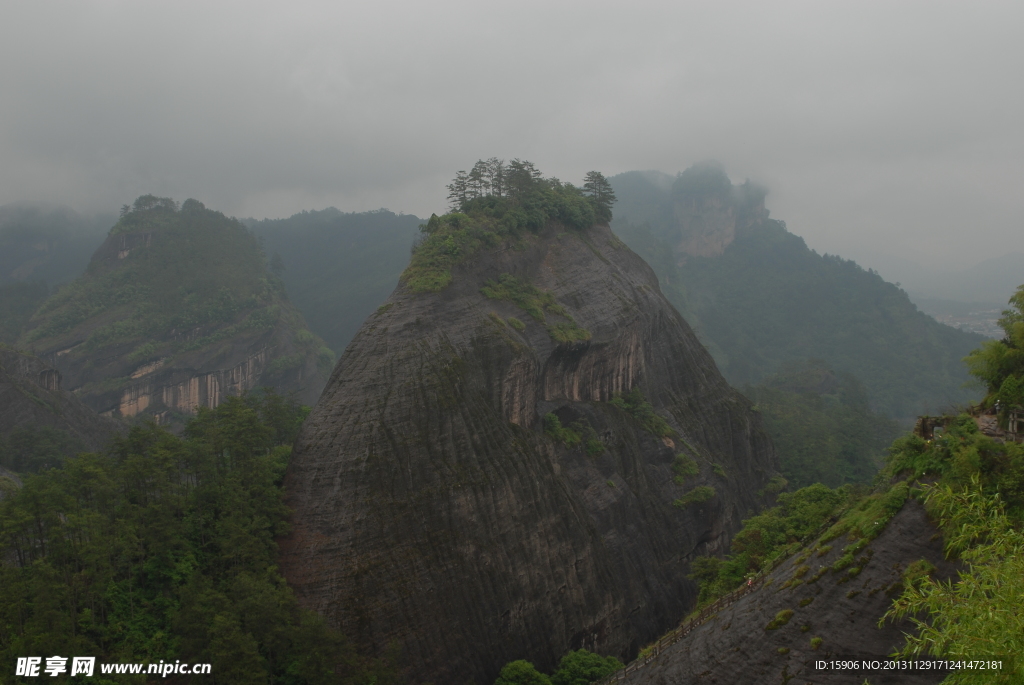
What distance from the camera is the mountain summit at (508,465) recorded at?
78.2ft

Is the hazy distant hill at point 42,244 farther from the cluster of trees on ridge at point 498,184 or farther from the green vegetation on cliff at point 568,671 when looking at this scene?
the green vegetation on cliff at point 568,671

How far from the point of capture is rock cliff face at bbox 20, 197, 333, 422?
7844 cm

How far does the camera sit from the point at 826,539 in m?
18.5

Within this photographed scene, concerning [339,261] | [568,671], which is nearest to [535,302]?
[568,671]

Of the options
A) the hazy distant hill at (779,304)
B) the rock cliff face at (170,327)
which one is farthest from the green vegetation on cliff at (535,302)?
the hazy distant hill at (779,304)

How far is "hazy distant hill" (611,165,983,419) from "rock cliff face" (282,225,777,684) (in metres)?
73.8

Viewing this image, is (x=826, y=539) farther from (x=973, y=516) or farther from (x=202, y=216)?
(x=202, y=216)

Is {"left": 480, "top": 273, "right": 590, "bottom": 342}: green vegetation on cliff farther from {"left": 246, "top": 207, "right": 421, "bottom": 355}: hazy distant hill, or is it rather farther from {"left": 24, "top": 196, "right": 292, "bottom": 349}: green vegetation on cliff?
{"left": 246, "top": 207, "right": 421, "bottom": 355}: hazy distant hill

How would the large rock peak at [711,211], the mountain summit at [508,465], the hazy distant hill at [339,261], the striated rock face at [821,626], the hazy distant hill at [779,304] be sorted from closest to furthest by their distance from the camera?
1. the striated rock face at [821,626]
2. the mountain summit at [508,465]
3. the hazy distant hill at [779,304]
4. the hazy distant hill at [339,261]
5. the large rock peak at [711,211]

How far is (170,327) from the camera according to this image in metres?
83.2

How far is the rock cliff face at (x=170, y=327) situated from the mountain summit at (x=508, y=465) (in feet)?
189

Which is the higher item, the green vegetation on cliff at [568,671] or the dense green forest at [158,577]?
the dense green forest at [158,577]

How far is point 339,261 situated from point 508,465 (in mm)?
129667

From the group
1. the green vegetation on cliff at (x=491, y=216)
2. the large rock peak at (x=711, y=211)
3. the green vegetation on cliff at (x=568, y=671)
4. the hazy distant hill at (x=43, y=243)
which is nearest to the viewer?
the green vegetation on cliff at (x=568, y=671)
